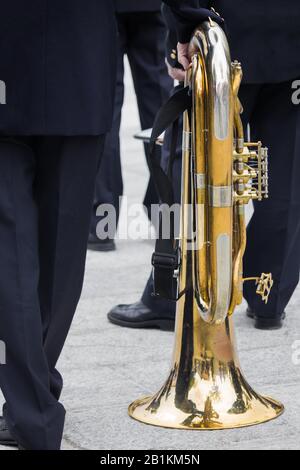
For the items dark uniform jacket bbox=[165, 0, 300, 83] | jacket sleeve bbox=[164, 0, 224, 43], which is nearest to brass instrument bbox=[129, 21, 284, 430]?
jacket sleeve bbox=[164, 0, 224, 43]

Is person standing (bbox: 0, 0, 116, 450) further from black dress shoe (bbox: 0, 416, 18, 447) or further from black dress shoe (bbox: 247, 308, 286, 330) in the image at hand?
black dress shoe (bbox: 247, 308, 286, 330)

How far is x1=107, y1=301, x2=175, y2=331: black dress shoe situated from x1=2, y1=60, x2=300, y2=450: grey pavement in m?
0.04

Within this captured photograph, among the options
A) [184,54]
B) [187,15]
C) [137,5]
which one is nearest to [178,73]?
[184,54]

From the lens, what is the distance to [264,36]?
13.3 feet

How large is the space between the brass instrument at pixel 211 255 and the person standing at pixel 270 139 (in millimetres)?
733

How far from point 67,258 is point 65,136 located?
0.34m

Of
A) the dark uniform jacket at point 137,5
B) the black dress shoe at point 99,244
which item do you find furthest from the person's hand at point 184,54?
the black dress shoe at point 99,244

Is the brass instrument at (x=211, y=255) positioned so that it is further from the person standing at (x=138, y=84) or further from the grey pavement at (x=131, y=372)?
the person standing at (x=138, y=84)

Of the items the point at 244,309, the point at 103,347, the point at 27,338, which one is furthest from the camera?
the point at 244,309

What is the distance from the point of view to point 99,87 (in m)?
3.06

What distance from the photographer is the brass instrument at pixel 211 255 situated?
314 cm

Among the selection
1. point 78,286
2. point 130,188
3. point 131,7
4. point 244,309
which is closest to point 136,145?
point 130,188

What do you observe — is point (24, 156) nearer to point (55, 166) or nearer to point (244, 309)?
point (55, 166)

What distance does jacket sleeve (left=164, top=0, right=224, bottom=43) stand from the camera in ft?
10.3
